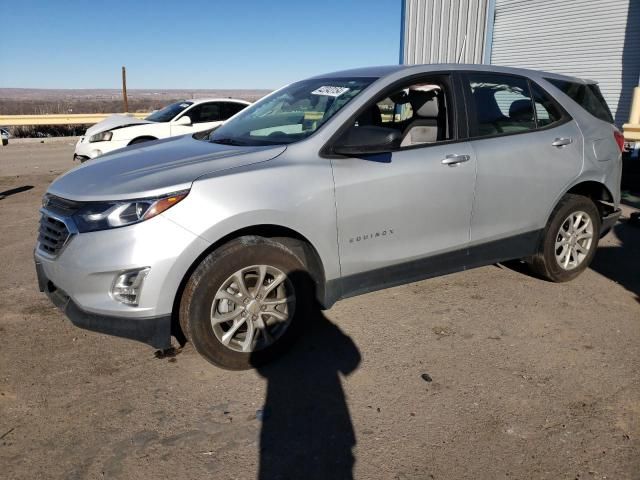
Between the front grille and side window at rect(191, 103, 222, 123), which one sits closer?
the front grille

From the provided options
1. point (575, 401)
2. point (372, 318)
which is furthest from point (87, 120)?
point (575, 401)

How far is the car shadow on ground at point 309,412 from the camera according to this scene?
245 centimetres

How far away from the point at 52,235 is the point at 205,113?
8.65 m

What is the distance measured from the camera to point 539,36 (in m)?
14.8

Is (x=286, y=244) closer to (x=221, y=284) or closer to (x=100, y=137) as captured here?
(x=221, y=284)

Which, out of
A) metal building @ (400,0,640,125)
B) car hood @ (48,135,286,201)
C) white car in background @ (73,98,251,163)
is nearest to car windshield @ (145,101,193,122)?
white car in background @ (73,98,251,163)

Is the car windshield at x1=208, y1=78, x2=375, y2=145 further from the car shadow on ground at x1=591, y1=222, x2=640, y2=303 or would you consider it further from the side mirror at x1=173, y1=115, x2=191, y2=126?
the side mirror at x1=173, y1=115, x2=191, y2=126

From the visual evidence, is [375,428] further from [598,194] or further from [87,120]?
[87,120]

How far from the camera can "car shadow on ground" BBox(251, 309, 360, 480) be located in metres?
2.45

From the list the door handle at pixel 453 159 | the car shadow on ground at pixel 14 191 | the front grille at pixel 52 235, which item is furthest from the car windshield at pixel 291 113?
the car shadow on ground at pixel 14 191

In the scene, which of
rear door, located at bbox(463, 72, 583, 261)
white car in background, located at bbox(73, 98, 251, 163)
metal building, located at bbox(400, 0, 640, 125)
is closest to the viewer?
rear door, located at bbox(463, 72, 583, 261)

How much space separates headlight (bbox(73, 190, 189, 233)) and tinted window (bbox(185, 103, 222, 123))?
8732 millimetres

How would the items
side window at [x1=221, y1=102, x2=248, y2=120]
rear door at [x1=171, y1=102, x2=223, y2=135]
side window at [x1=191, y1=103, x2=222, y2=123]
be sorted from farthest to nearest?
side window at [x1=221, y1=102, x2=248, y2=120]
side window at [x1=191, y1=103, x2=222, y2=123]
rear door at [x1=171, y1=102, x2=223, y2=135]

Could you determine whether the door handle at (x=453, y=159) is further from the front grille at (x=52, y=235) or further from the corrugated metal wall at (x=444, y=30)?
the corrugated metal wall at (x=444, y=30)
